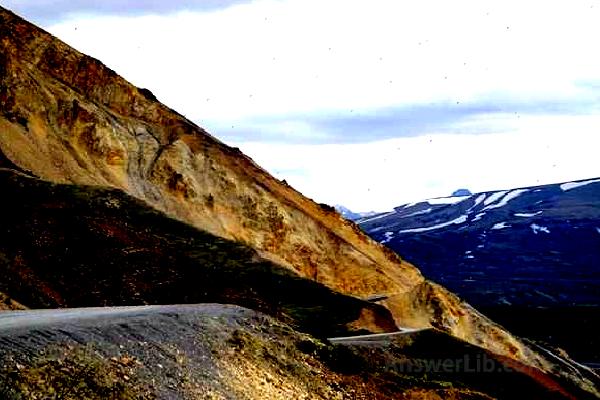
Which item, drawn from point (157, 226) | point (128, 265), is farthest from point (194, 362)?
point (157, 226)

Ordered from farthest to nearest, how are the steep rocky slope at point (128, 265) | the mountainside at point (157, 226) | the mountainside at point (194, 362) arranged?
the mountainside at point (157, 226)
the steep rocky slope at point (128, 265)
the mountainside at point (194, 362)

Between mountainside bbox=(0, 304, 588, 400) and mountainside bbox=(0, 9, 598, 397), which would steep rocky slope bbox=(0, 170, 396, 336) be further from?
mountainside bbox=(0, 304, 588, 400)

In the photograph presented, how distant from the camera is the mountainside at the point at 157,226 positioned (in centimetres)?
3641

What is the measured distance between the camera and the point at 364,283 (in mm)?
61438

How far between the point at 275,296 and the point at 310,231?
82.3 feet

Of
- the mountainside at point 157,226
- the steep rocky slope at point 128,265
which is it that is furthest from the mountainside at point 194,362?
the steep rocky slope at point 128,265

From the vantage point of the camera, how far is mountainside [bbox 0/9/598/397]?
36.4m

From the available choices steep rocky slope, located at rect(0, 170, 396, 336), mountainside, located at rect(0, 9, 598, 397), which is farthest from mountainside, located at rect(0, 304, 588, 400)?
steep rocky slope, located at rect(0, 170, 396, 336)

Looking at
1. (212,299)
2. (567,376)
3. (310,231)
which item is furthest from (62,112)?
(567,376)

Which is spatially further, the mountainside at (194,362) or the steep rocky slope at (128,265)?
the steep rocky slope at (128,265)

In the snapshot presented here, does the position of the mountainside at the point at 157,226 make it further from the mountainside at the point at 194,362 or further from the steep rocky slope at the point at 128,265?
the mountainside at the point at 194,362

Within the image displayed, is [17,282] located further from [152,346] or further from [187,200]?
[187,200]

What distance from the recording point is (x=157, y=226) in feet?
140

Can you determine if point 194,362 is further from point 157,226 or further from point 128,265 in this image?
point 157,226
